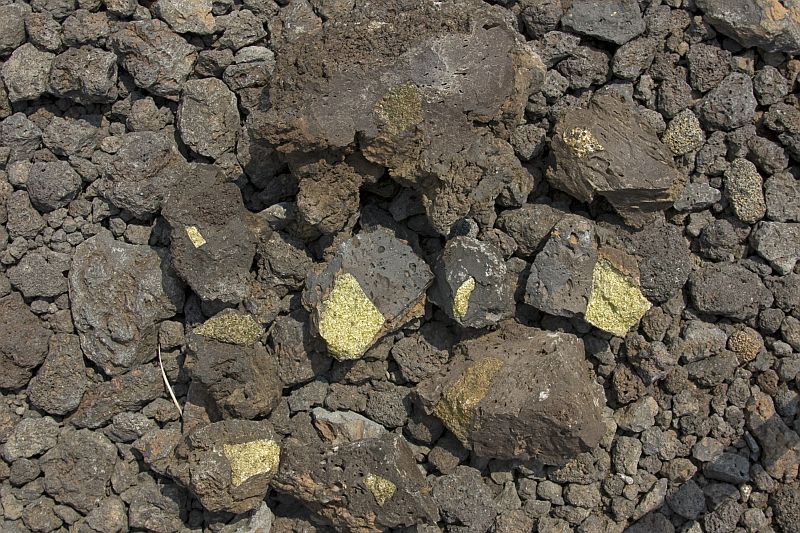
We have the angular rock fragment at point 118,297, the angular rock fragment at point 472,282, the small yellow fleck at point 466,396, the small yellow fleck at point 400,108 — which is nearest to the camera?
the small yellow fleck at point 400,108

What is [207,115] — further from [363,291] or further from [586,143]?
[586,143]

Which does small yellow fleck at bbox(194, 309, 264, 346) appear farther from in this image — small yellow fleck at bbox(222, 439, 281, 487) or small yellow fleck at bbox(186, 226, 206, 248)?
small yellow fleck at bbox(222, 439, 281, 487)

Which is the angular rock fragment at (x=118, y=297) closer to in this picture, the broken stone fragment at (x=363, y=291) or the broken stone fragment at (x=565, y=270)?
the broken stone fragment at (x=363, y=291)

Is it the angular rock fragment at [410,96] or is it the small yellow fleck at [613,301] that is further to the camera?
the small yellow fleck at [613,301]

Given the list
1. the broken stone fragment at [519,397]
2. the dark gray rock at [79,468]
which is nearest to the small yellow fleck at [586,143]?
the broken stone fragment at [519,397]

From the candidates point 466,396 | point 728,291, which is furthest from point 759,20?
point 466,396

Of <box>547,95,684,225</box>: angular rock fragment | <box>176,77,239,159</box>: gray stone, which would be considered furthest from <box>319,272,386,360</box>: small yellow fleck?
<box>547,95,684,225</box>: angular rock fragment
